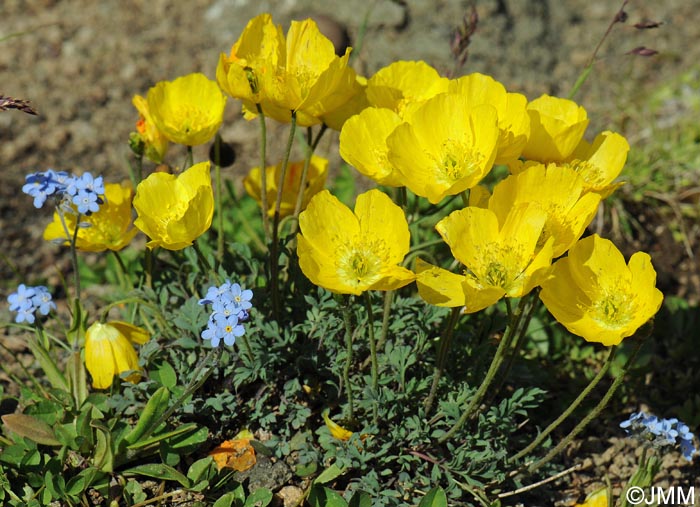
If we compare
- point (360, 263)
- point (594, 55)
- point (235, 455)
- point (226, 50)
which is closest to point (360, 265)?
point (360, 263)

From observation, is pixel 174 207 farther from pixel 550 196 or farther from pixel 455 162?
pixel 550 196

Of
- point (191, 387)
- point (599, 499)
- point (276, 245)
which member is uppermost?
point (276, 245)

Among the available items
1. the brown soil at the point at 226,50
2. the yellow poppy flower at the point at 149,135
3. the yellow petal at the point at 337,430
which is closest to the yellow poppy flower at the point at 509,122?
the yellow petal at the point at 337,430

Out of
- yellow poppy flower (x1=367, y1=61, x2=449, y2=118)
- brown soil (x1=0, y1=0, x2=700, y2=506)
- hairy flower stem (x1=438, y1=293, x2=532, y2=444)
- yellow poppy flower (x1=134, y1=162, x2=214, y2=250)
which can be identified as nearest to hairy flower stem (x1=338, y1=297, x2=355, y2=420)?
hairy flower stem (x1=438, y1=293, x2=532, y2=444)

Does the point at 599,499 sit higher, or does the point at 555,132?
the point at 555,132

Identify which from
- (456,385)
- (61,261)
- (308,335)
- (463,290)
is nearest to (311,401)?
(308,335)

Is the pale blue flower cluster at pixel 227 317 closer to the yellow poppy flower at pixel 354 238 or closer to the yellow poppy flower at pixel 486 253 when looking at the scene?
the yellow poppy flower at pixel 354 238

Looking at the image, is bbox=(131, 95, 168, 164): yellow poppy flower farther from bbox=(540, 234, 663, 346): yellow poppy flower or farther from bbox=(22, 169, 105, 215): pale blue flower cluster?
bbox=(540, 234, 663, 346): yellow poppy flower
